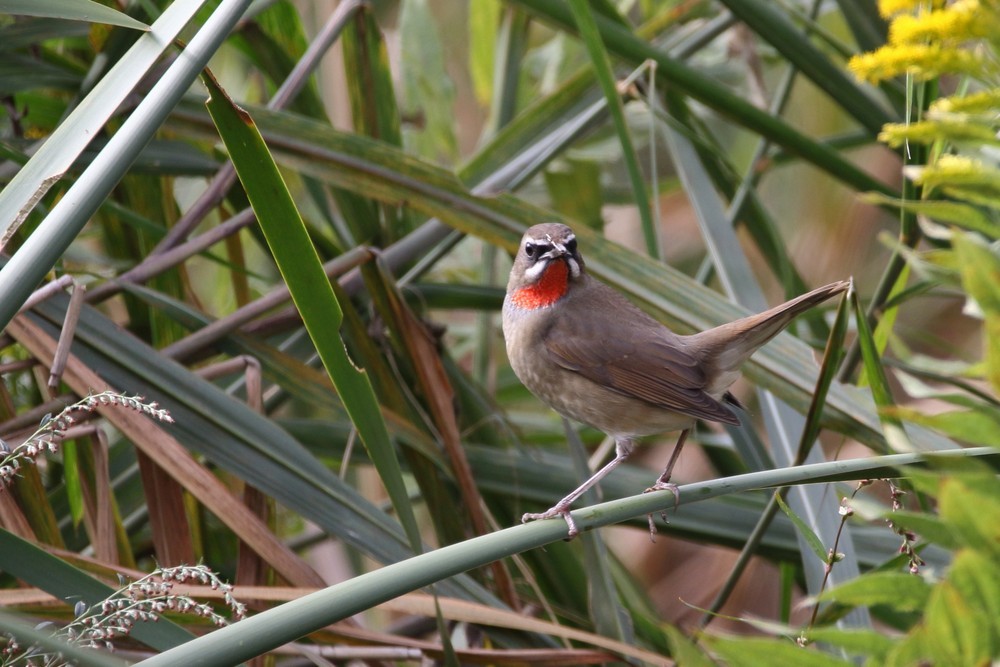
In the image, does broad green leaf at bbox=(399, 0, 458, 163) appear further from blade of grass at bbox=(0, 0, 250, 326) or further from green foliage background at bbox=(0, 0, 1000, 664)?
blade of grass at bbox=(0, 0, 250, 326)

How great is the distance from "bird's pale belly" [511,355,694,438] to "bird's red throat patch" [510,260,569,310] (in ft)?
0.73

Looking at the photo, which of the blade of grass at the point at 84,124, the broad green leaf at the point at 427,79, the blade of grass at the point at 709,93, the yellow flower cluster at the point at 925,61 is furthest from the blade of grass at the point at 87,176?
the broad green leaf at the point at 427,79

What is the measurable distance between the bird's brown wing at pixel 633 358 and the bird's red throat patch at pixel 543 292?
0.09 meters

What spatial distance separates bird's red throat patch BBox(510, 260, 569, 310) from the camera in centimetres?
278

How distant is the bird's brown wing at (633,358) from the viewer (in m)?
2.59

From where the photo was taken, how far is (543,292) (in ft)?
9.23

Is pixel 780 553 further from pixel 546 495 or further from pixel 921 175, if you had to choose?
pixel 921 175

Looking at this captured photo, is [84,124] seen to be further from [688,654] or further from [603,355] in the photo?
[603,355]

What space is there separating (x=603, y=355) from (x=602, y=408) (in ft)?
0.49

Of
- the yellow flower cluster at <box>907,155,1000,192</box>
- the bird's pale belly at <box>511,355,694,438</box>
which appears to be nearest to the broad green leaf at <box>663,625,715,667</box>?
the yellow flower cluster at <box>907,155,1000,192</box>

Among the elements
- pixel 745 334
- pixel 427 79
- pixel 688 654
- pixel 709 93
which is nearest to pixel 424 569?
pixel 688 654

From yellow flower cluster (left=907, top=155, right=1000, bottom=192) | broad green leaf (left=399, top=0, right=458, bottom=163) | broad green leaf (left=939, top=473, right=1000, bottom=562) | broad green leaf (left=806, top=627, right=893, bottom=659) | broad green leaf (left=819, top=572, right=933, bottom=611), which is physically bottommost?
broad green leaf (left=806, top=627, right=893, bottom=659)

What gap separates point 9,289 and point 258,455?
106cm

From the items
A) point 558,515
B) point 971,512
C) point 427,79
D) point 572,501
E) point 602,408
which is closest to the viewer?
point 971,512
